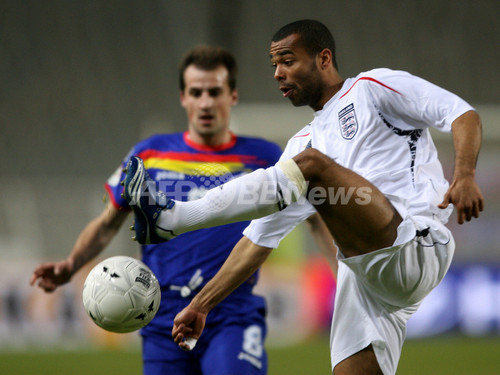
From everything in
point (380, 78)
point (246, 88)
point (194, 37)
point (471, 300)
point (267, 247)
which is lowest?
point (471, 300)

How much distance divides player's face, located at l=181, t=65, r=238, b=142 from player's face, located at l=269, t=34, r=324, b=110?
90 cm

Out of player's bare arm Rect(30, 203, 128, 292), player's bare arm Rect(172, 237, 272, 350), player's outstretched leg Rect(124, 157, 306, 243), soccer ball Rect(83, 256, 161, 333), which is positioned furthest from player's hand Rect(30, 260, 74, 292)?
player's outstretched leg Rect(124, 157, 306, 243)

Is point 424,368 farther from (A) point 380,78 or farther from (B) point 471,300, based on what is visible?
(A) point 380,78

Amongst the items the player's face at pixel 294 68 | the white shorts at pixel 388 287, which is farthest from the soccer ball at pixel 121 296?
the player's face at pixel 294 68

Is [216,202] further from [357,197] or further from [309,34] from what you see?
[309,34]

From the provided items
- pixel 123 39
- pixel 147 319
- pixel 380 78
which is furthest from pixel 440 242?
pixel 123 39

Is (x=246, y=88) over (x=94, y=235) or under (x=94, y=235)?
under

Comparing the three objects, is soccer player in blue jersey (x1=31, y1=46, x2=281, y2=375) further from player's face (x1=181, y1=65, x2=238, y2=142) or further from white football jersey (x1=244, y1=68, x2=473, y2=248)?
white football jersey (x1=244, y1=68, x2=473, y2=248)

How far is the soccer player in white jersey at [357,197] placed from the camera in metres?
2.98

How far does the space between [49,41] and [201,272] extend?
12.1 metres

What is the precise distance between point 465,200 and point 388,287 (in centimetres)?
68

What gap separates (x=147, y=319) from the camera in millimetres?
3400

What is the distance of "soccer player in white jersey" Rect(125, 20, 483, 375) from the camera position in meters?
2.98

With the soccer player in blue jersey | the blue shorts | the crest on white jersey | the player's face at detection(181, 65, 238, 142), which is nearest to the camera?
the crest on white jersey
